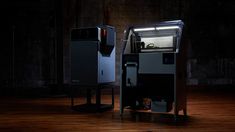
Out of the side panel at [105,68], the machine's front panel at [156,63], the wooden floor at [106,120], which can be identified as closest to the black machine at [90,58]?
the side panel at [105,68]

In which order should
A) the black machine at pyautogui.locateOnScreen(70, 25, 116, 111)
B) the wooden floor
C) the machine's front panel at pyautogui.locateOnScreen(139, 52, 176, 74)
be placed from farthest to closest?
the black machine at pyautogui.locateOnScreen(70, 25, 116, 111) → the machine's front panel at pyautogui.locateOnScreen(139, 52, 176, 74) → the wooden floor

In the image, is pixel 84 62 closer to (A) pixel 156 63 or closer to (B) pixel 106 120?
(B) pixel 106 120

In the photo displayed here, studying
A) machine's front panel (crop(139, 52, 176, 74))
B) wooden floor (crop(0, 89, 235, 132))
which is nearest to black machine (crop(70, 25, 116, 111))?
wooden floor (crop(0, 89, 235, 132))

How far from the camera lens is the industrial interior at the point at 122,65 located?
13.4 ft

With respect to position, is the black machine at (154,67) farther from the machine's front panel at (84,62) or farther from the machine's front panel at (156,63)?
the machine's front panel at (84,62)

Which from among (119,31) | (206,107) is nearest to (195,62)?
(119,31)

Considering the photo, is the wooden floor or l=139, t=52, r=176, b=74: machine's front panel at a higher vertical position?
l=139, t=52, r=176, b=74: machine's front panel

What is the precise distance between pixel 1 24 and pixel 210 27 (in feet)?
19.0

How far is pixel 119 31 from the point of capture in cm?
925

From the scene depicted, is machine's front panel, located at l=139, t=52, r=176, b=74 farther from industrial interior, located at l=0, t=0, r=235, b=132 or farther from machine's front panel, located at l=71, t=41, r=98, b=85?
machine's front panel, located at l=71, t=41, r=98, b=85

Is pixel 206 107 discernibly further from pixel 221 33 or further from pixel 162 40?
pixel 221 33

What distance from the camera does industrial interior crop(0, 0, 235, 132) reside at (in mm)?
4086

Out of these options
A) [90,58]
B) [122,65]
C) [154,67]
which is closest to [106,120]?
[122,65]

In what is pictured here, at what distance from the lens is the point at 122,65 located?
4426 mm
